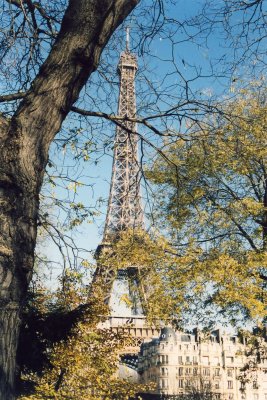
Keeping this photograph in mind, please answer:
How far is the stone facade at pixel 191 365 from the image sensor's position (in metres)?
61.6

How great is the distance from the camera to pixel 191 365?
6331 centimetres

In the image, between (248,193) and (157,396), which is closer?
(248,193)

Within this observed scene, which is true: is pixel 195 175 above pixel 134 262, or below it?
above

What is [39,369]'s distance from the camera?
11.8 m

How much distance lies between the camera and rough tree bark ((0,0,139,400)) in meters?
2.88

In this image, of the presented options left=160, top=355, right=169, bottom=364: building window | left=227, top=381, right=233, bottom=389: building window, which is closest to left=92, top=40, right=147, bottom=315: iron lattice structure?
left=160, top=355, right=169, bottom=364: building window

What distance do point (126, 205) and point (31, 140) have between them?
138 ft

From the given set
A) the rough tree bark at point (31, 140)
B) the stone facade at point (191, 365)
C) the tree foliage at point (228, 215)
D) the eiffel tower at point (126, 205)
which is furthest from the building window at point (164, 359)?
the rough tree bark at point (31, 140)

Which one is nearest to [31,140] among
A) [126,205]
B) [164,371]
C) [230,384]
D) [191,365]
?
[126,205]

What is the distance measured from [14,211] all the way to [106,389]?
50.4ft

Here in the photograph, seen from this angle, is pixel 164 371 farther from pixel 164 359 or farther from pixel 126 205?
pixel 126 205

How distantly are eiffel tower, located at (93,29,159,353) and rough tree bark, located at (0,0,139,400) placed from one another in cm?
98

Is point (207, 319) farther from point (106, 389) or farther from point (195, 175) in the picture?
point (106, 389)

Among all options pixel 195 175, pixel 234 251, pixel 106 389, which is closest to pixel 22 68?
pixel 195 175
